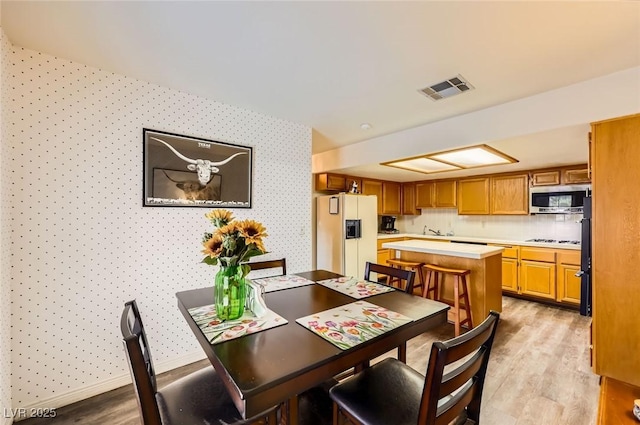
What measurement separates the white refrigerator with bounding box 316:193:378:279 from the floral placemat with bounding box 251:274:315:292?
6.88 ft

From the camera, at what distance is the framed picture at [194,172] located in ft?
7.17

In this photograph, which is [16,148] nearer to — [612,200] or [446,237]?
[612,200]

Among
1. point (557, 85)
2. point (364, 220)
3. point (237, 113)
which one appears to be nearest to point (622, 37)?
point (557, 85)

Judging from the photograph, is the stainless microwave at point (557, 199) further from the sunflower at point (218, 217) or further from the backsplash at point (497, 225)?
the sunflower at point (218, 217)

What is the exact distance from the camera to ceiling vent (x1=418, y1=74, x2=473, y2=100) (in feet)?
6.85

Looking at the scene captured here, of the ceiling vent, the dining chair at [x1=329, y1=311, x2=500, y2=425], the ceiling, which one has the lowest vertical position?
the dining chair at [x1=329, y1=311, x2=500, y2=425]

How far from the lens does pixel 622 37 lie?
5.17 ft

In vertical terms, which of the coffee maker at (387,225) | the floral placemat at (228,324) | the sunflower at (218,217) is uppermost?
the sunflower at (218,217)

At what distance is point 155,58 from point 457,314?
11.2 feet

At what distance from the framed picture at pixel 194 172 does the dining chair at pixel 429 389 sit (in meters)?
1.90

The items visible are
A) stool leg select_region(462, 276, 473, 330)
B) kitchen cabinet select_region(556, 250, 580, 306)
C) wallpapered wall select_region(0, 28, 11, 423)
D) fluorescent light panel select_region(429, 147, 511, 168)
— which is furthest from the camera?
kitchen cabinet select_region(556, 250, 580, 306)

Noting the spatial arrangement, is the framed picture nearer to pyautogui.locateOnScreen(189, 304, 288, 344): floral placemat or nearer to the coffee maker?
pyautogui.locateOnScreen(189, 304, 288, 344): floral placemat

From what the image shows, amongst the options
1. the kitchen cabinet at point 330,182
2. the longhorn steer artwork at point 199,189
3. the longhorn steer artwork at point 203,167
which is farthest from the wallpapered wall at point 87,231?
the kitchen cabinet at point 330,182

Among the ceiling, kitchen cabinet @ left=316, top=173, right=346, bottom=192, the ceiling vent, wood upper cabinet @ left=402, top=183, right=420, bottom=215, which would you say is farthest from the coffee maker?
the ceiling vent
